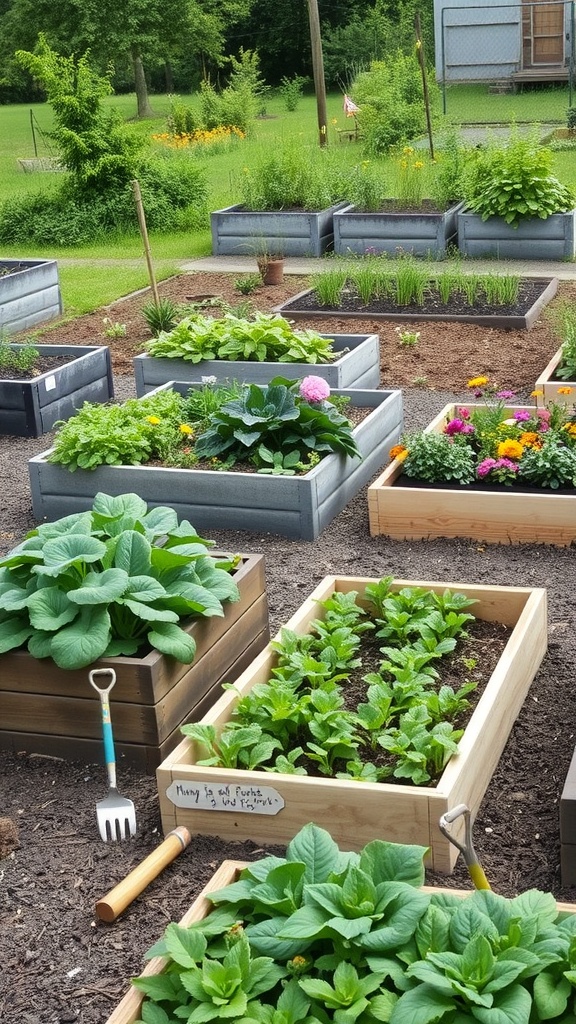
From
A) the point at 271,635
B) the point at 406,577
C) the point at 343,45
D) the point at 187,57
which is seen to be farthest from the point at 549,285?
the point at 187,57

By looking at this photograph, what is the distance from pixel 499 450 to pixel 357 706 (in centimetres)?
226

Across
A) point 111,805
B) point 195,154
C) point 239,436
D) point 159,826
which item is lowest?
point 159,826

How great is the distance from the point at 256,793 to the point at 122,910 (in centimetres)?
50

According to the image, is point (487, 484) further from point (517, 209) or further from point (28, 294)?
point (517, 209)

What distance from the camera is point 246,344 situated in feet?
25.0

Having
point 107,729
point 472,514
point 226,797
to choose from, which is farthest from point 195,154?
point 226,797

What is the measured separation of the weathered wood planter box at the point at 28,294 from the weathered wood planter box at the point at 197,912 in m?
7.98

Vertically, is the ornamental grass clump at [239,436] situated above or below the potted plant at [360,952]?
above

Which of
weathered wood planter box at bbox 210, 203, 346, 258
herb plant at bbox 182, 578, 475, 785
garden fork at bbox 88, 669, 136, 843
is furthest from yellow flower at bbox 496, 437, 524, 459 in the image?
weathered wood planter box at bbox 210, 203, 346, 258

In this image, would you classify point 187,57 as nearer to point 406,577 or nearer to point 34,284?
point 34,284

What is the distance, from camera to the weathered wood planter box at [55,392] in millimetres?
7754

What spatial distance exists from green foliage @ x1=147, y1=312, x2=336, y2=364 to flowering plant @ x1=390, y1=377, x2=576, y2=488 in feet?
5.06

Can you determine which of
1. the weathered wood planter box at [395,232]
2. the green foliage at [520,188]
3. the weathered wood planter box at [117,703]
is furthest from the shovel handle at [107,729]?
the green foliage at [520,188]

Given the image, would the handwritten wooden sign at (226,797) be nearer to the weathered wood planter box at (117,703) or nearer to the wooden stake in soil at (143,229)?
the weathered wood planter box at (117,703)
